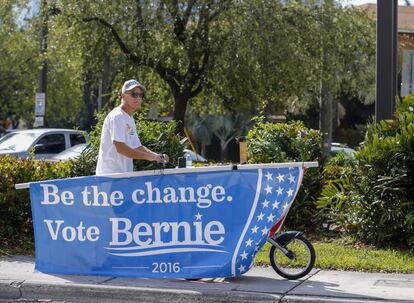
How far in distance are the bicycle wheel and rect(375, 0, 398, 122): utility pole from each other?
3284mm

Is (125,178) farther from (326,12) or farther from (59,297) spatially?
(326,12)

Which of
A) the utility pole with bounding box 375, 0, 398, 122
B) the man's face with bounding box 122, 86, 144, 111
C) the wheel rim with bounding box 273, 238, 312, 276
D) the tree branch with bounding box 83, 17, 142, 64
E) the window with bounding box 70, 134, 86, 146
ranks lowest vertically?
the wheel rim with bounding box 273, 238, 312, 276

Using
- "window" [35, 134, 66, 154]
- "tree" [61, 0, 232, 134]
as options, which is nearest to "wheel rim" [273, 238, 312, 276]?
"tree" [61, 0, 232, 134]

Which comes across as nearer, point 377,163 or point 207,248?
point 207,248

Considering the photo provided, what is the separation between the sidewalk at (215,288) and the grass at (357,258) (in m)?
0.28

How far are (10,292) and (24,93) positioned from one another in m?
29.7

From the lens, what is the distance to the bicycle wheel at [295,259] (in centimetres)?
754

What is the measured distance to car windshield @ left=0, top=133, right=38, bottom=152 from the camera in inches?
691

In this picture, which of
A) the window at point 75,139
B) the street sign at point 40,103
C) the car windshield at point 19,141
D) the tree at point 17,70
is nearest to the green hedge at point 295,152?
the car windshield at point 19,141

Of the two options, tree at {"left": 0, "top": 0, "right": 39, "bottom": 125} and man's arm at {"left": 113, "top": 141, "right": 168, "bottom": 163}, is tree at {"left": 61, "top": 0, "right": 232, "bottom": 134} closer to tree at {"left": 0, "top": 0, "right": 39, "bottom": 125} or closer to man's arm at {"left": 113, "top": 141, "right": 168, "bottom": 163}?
man's arm at {"left": 113, "top": 141, "right": 168, "bottom": 163}

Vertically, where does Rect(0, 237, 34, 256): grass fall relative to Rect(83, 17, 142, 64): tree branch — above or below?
below

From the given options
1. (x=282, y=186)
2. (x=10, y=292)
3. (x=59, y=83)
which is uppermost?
(x=59, y=83)

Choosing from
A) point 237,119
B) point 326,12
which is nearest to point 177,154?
point 326,12

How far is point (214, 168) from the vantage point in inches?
283
